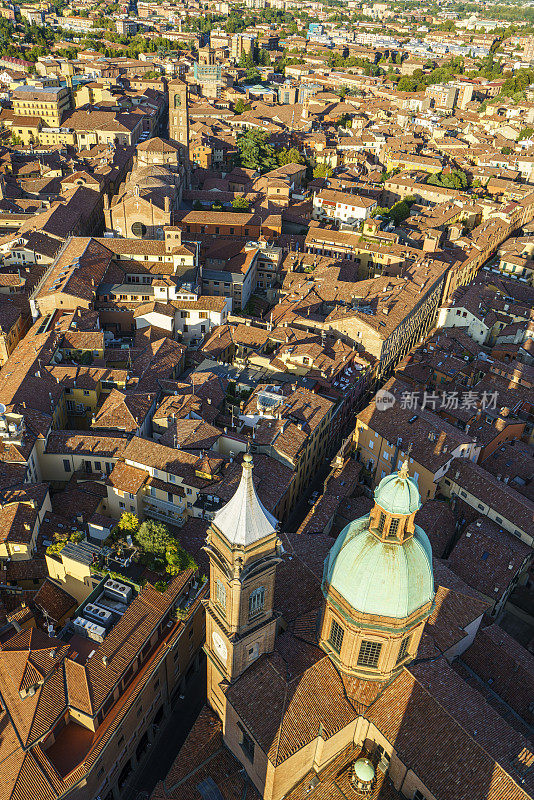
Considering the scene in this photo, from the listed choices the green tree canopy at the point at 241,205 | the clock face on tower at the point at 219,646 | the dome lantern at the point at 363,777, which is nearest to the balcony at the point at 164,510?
the clock face on tower at the point at 219,646

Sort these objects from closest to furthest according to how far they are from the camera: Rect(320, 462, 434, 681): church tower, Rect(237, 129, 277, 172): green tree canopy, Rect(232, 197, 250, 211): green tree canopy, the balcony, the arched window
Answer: Rect(320, 462, 434, 681): church tower
the arched window
the balcony
Rect(232, 197, 250, 211): green tree canopy
Rect(237, 129, 277, 172): green tree canopy

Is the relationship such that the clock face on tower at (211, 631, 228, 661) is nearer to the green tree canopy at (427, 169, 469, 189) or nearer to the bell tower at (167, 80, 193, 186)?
the bell tower at (167, 80, 193, 186)

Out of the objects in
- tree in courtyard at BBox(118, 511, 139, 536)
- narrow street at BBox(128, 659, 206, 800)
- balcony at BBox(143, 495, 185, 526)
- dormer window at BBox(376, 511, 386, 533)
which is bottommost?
Result: narrow street at BBox(128, 659, 206, 800)

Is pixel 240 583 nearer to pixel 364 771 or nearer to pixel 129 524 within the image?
pixel 364 771

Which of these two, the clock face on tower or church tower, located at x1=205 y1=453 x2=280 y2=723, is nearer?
church tower, located at x1=205 y1=453 x2=280 y2=723

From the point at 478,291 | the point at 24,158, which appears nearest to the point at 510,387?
the point at 478,291

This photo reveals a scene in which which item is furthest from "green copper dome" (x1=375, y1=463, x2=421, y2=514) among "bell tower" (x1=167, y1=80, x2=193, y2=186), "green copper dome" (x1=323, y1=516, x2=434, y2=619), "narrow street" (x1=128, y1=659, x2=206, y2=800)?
"bell tower" (x1=167, y1=80, x2=193, y2=186)
